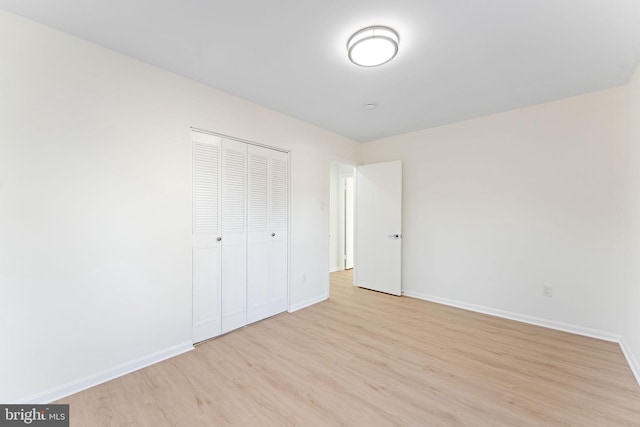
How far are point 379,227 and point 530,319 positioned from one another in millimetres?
2187

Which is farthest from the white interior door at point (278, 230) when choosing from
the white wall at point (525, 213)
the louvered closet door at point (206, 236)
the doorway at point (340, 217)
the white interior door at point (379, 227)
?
the doorway at point (340, 217)

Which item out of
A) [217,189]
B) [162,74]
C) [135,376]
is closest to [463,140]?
[217,189]

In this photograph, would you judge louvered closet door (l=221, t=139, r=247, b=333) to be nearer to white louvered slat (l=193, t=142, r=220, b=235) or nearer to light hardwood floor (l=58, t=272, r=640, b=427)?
white louvered slat (l=193, t=142, r=220, b=235)

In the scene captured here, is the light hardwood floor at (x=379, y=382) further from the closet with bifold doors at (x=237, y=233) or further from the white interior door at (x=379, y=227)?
the white interior door at (x=379, y=227)

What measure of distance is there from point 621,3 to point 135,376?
409 cm

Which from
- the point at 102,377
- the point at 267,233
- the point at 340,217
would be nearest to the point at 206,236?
the point at 267,233

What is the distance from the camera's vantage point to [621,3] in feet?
4.99

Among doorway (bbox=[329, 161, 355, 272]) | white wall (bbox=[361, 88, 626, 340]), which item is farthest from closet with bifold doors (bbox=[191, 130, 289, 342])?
doorway (bbox=[329, 161, 355, 272])

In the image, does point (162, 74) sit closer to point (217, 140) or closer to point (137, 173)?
point (217, 140)

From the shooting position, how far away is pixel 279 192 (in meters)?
3.33

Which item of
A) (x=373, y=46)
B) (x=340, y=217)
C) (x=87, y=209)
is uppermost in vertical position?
(x=373, y=46)

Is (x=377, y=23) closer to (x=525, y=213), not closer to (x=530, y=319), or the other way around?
(x=525, y=213)

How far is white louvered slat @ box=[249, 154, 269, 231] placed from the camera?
3016 mm

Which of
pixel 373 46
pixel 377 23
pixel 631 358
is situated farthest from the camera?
pixel 631 358
